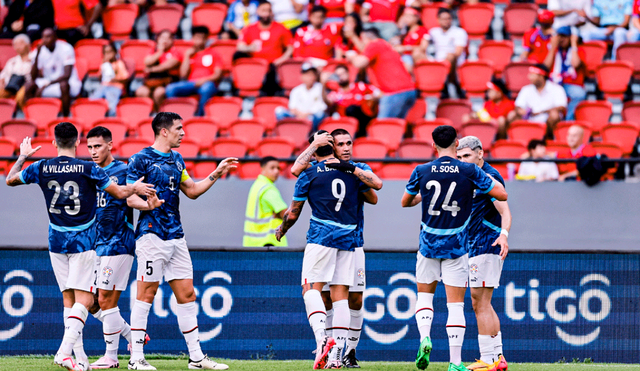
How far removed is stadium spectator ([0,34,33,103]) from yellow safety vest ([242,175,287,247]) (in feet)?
22.4

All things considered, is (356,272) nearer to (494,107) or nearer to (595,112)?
(494,107)

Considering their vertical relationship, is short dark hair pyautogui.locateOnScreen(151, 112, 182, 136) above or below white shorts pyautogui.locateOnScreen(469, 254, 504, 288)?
above

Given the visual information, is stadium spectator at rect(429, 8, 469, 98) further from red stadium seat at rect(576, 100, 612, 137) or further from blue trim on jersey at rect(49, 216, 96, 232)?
blue trim on jersey at rect(49, 216, 96, 232)

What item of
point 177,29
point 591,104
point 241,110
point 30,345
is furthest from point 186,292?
point 177,29

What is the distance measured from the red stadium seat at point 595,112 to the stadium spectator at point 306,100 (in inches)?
173

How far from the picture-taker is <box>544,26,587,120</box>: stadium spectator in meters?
13.3

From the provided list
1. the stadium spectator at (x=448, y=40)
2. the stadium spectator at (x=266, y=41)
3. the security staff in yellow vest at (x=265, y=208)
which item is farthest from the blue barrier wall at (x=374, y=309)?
the stadium spectator at (x=266, y=41)

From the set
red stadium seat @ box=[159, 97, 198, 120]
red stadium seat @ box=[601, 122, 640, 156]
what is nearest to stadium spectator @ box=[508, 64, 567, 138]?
red stadium seat @ box=[601, 122, 640, 156]

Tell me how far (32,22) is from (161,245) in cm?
1032

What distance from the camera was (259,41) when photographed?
14.6m

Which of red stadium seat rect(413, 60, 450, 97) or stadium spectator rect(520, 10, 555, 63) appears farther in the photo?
stadium spectator rect(520, 10, 555, 63)

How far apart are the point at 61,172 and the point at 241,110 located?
7.62 meters

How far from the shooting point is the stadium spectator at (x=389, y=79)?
12844 millimetres

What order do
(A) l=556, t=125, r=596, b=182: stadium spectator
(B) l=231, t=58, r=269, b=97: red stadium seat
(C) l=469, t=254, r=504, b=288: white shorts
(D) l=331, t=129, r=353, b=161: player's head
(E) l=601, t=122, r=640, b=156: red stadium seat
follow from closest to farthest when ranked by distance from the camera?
(C) l=469, t=254, r=504, b=288: white shorts, (D) l=331, t=129, r=353, b=161: player's head, (A) l=556, t=125, r=596, b=182: stadium spectator, (E) l=601, t=122, r=640, b=156: red stadium seat, (B) l=231, t=58, r=269, b=97: red stadium seat
